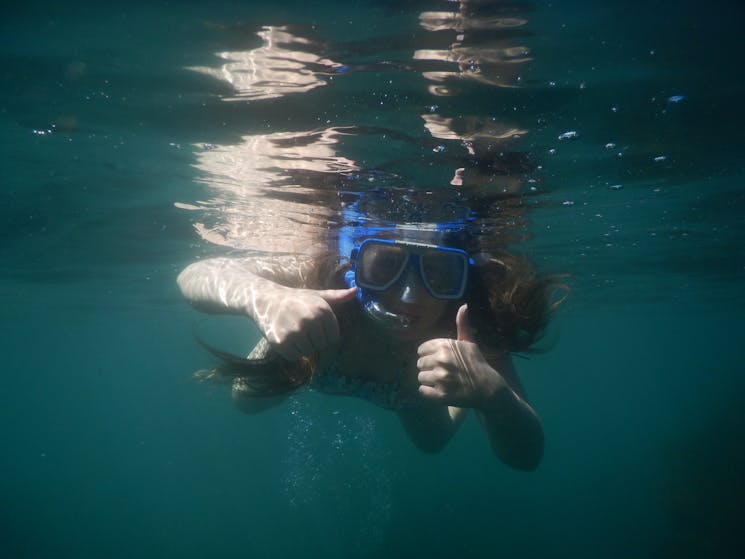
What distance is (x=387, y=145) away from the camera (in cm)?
733

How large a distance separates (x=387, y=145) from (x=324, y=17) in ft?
9.41

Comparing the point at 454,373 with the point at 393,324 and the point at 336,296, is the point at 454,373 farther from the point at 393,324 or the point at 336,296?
the point at 393,324

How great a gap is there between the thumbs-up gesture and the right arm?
81 cm

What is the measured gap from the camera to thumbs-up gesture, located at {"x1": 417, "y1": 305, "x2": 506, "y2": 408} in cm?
357

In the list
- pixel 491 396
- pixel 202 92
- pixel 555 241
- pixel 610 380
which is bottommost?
pixel 610 380

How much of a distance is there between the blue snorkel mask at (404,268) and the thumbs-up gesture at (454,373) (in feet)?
4.92

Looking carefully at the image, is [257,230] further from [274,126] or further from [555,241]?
[555,241]

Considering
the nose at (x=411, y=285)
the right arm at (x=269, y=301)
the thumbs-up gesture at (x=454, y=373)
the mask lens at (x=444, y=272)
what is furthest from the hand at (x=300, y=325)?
the mask lens at (x=444, y=272)

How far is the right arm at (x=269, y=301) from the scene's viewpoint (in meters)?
3.34

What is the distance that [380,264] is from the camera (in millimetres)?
5250

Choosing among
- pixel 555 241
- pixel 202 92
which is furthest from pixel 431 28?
pixel 555 241

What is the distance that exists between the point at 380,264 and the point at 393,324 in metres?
0.72

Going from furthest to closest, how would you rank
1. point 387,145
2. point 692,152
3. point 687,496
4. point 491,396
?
1. point 687,496
2. point 692,152
3. point 387,145
4. point 491,396

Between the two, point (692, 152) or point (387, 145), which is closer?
point (387, 145)
